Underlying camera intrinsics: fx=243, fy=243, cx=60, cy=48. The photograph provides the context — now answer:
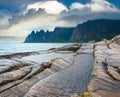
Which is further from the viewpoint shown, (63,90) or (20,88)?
(20,88)

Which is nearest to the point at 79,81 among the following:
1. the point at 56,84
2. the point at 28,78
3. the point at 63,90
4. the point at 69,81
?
the point at 69,81

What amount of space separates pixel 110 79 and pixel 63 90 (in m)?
3.03

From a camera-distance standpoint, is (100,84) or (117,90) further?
(100,84)

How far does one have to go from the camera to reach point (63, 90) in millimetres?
12859

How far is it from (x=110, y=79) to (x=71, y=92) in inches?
115

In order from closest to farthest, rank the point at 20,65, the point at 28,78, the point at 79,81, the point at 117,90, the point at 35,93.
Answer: the point at 117,90 < the point at 35,93 < the point at 79,81 < the point at 28,78 < the point at 20,65

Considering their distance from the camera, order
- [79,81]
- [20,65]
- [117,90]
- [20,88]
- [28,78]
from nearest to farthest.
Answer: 1. [117,90]
2. [20,88]
3. [79,81]
4. [28,78]
5. [20,65]

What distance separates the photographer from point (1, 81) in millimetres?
14562

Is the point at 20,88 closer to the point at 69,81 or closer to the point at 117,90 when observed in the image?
the point at 69,81

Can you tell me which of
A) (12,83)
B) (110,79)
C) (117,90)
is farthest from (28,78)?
(117,90)

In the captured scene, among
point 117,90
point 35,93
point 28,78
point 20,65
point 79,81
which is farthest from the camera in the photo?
point 20,65

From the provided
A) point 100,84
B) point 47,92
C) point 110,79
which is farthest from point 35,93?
point 110,79

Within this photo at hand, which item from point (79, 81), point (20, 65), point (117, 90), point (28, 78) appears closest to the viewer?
point (117, 90)

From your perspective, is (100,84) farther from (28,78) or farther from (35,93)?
(28,78)
